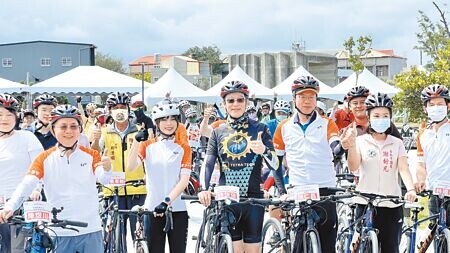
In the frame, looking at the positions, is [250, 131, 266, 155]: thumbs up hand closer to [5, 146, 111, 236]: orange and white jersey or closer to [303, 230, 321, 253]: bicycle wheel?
[303, 230, 321, 253]: bicycle wheel

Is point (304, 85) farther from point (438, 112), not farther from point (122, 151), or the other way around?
point (122, 151)

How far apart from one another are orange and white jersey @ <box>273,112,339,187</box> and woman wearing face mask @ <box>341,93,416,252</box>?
222 mm

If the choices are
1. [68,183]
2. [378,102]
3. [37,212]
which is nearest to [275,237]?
[378,102]

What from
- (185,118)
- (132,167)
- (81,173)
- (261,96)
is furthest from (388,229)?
(261,96)

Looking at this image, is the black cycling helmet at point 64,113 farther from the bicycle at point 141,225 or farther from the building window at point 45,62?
the building window at point 45,62

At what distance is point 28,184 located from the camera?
532 centimetres

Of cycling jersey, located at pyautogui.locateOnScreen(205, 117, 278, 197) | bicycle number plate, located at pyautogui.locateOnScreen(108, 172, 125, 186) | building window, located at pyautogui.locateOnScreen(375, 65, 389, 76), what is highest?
building window, located at pyautogui.locateOnScreen(375, 65, 389, 76)

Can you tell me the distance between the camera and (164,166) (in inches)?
257

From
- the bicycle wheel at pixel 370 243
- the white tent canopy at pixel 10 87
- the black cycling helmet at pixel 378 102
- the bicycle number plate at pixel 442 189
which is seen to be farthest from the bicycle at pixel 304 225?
the white tent canopy at pixel 10 87

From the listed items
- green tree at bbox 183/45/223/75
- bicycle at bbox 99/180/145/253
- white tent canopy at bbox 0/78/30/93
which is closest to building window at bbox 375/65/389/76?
green tree at bbox 183/45/223/75

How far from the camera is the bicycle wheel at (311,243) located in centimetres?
585

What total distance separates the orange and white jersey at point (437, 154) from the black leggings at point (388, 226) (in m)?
0.65

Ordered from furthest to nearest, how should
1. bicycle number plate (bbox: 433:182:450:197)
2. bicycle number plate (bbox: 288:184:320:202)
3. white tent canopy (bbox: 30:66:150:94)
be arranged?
white tent canopy (bbox: 30:66:150:94) < bicycle number plate (bbox: 433:182:450:197) < bicycle number plate (bbox: 288:184:320:202)

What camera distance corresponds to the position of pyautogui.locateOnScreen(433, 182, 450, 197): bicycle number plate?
6.68m
